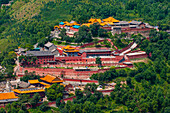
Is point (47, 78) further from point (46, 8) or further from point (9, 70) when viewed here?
point (46, 8)

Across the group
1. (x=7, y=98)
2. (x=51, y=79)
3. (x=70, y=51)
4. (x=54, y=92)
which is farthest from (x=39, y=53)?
(x=7, y=98)

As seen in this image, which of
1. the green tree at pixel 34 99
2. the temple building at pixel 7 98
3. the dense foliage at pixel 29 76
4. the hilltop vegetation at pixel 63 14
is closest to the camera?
the green tree at pixel 34 99

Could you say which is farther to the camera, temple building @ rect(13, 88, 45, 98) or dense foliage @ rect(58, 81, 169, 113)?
temple building @ rect(13, 88, 45, 98)

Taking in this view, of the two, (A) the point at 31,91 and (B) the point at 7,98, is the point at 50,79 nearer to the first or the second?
(A) the point at 31,91

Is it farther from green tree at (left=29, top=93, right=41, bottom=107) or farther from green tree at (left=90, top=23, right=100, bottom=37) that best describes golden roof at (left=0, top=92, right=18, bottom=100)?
green tree at (left=90, top=23, right=100, bottom=37)

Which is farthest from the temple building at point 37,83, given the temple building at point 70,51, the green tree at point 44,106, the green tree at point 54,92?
the temple building at point 70,51

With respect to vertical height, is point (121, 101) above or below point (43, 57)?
below

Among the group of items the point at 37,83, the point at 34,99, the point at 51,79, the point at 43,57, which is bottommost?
the point at 34,99

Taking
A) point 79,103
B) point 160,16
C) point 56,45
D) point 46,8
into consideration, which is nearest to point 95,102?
point 79,103

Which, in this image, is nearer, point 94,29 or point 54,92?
point 54,92

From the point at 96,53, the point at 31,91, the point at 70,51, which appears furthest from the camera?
the point at 96,53

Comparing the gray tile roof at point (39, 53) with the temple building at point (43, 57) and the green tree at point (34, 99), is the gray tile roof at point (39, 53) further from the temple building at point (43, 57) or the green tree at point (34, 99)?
the green tree at point (34, 99)

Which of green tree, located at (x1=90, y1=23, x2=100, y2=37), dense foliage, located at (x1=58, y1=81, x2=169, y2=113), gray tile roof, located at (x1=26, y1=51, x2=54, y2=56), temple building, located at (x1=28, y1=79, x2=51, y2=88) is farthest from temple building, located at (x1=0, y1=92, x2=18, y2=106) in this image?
green tree, located at (x1=90, y1=23, x2=100, y2=37)
